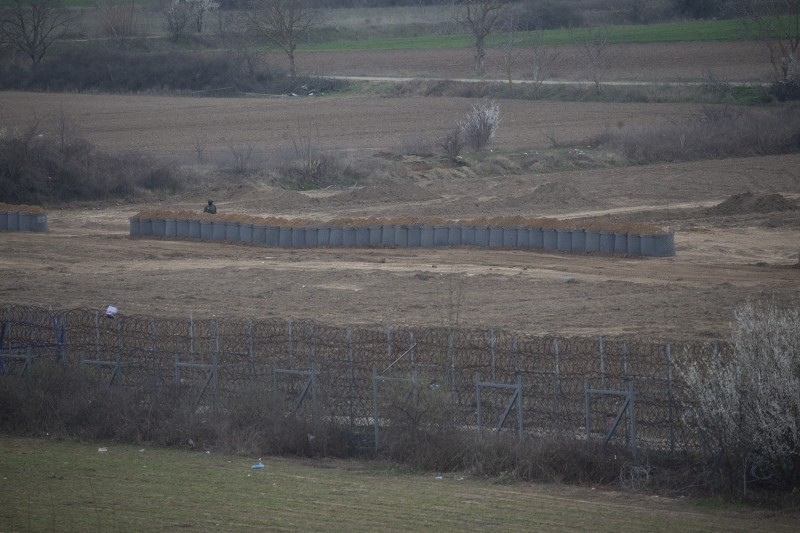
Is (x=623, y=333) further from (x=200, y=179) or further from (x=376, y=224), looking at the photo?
(x=200, y=179)

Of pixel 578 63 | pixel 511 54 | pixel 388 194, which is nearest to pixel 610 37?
pixel 578 63

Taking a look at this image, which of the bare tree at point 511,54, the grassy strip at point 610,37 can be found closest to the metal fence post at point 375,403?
the bare tree at point 511,54

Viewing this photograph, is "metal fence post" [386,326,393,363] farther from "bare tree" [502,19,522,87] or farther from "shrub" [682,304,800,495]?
"bare tree" [502,19,522,87]

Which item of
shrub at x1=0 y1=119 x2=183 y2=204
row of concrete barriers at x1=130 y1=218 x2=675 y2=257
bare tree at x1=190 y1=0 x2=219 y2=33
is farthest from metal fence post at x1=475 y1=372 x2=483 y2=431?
bare tree at x1=190 y1=0 x2=219 y2=33

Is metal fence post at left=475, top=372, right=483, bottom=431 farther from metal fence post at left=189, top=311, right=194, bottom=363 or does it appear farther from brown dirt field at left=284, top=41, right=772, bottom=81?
brown dirt field at left=284, top=41, right=772, bottom=81

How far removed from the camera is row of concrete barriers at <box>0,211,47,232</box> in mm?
32500

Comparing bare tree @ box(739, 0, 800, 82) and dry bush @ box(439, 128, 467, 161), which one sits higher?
bare tree @ box(739, 0, 800, 82)

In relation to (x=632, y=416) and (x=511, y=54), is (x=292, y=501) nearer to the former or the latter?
(x=632, y=416)

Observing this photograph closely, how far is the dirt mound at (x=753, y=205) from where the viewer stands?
3158 cm

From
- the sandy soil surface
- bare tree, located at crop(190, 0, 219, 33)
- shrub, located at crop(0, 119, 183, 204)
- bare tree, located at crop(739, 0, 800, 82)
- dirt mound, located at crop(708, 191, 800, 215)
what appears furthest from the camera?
bare tree, located at crop(190, 0, 219, 33)

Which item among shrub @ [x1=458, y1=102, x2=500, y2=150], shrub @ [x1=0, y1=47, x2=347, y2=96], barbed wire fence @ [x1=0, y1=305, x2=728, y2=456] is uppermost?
Answer: shrub @ [x1=0, y1=47, x2=347, y2=96]

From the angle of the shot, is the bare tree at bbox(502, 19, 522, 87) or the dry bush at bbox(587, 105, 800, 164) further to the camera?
the bare tree at bbox(502, 19, 522, 87)

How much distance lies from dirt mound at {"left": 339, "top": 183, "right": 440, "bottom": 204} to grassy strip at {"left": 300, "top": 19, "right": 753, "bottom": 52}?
46.3 m

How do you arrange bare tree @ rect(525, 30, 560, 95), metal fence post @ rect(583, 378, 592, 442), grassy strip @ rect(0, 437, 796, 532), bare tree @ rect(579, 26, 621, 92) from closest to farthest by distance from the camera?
1. grassy strip @ rect(0, 437, 796, 532)
2. metal fence post @ rect(583, 378, 592, 442)
3. bare tree @ rect(579, 26, 621, 92)
4. bare tree @ rect(525, 30, 560, 95)
